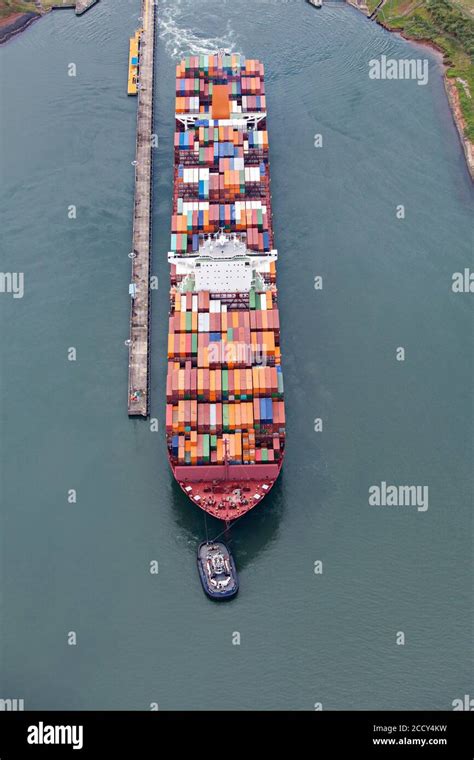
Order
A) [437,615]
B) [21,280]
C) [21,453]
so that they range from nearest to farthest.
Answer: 1. [437,615]
2. [21,453]
3. [21,280]

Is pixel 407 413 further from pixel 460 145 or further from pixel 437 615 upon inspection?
pixel 460 145

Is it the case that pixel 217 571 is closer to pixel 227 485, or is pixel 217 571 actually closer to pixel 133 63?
pixel 227 485

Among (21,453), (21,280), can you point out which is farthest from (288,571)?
(21,280)

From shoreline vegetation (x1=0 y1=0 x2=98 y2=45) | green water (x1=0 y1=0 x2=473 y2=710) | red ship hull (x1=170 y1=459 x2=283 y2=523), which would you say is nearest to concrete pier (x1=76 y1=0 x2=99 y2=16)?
shoreline vegetation (x1=0 y1=0 x2=98 y2=45)

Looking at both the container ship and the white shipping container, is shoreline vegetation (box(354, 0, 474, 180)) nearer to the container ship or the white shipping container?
the container ship

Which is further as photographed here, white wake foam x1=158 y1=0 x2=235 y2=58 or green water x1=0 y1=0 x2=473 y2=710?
white wake foam x1=158 y1=0 x2=235 y2=58
